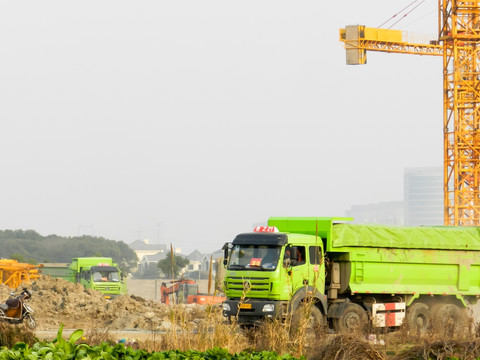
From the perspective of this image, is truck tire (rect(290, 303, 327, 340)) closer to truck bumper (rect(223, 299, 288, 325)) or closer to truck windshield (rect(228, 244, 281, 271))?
truck bumper (rect(223, 299, 288, 325))

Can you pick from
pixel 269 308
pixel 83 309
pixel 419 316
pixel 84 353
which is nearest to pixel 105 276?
pixel 83 309

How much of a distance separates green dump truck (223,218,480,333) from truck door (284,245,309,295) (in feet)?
0.08

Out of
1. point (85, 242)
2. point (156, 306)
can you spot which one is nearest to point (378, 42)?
point (156, 306)

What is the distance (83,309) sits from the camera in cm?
3200

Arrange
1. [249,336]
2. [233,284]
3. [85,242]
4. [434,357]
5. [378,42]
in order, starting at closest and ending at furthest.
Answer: [434,357]
[249,336]
[233,284]
[378,42]
[85,242]

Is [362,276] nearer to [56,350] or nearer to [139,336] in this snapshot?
[139,336]

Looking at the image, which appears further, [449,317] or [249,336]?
[449,317]

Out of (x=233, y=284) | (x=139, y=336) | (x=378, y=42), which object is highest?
(x=378, y=42)

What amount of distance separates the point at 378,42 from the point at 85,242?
89129 millimetres

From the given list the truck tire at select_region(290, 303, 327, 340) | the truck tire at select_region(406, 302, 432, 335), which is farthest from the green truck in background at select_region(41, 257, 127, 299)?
the truck tire at select_region(290, 303, 327, 340)

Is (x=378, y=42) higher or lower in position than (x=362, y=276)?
higher

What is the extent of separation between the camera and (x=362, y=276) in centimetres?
2341

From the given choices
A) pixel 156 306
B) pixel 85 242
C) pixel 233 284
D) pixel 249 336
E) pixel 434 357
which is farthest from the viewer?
pixel 85 242

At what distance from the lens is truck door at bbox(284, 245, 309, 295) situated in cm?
2177
